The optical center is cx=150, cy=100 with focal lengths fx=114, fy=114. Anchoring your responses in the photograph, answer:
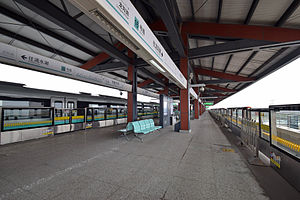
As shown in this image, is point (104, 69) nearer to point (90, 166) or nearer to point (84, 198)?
point (90, 166)

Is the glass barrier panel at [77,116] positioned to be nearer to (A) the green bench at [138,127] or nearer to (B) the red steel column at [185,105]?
Answer: (A) the green bench at [138,127]

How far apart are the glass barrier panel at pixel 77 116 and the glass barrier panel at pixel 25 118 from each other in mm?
1426

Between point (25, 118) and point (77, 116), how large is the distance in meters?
2.70

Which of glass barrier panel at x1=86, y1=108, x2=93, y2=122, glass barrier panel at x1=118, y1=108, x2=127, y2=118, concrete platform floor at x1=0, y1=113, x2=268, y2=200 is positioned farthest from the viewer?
glass barrier panel at x1=118, y1=108, x2=127, y2=118

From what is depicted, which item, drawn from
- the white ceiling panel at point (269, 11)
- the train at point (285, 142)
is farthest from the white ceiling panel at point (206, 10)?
the train at point (285, 142)

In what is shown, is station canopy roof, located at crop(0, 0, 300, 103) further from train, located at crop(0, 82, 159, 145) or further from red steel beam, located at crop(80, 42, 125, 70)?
train, located at crop(0, 82, 159, 145)

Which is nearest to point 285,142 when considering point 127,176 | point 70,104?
point 127,176

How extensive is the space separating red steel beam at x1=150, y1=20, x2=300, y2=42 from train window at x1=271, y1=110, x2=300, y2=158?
485cm

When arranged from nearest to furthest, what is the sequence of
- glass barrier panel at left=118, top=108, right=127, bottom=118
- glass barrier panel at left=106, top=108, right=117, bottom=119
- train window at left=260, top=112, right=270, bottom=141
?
train window at left=260, top=112, right=270, bottom=141
glass barrier panel at left=106, top=108, right=117, bottom=119
glass barrier panel at left=118, top=108, right=127, bottom=118

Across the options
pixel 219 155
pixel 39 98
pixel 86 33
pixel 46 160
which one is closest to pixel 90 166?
pixel 46 160

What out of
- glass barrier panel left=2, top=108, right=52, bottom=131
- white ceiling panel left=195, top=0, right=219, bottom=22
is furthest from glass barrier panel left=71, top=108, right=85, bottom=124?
white ceiling panel left=195, top=0, right=219, bottom=22

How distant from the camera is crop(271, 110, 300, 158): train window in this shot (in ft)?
7.27

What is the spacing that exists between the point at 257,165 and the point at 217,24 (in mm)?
6437

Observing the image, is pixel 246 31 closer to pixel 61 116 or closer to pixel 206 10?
pixel 206 10
